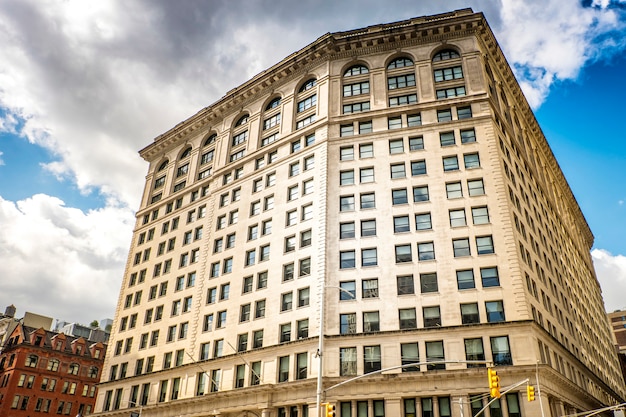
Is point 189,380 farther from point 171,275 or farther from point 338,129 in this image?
point 338,129

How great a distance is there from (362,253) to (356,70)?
24.2 metres

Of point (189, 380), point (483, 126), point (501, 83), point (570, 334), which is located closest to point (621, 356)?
point (570, 334)

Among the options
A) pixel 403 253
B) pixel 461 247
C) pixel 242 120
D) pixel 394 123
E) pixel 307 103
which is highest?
pixel 242 120

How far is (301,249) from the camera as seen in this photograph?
160ft

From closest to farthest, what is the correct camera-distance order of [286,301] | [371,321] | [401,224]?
1. [371,321]
2. [401,224]
3. [286,301]

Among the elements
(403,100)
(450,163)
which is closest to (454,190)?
(450,163)

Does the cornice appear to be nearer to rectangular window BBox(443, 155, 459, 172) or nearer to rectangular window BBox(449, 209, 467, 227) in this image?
rectangular window BBox(443, 155, 459, 172)

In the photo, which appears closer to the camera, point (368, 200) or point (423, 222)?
point (423, 222)

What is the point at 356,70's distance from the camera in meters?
58.7

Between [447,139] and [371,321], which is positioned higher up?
[447,139]

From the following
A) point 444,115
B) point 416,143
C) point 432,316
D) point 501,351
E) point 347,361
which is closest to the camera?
point 501,351

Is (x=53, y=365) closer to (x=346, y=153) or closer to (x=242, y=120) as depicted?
(x=242, y=120)

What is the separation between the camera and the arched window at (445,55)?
55.6 metres

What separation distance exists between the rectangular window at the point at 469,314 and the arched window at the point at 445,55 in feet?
95.1
